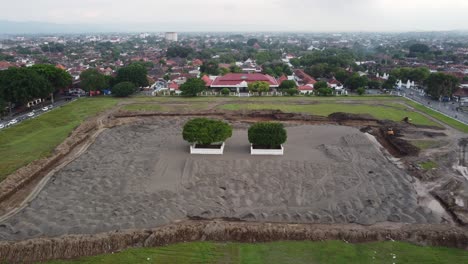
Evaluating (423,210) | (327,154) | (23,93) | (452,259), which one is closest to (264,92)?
(327,154)

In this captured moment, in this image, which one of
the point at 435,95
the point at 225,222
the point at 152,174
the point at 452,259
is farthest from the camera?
the point at 435,95

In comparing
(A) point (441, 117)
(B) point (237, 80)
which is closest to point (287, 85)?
(B) point (237, 80)

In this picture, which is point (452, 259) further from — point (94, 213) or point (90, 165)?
point (90, 165)

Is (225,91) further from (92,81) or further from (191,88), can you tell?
(92,81)

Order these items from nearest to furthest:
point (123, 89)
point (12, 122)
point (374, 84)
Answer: point (12, 122) → point (123, 89) → point (374, 84)

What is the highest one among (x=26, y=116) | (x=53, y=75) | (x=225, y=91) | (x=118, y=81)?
(x=53, y=75)

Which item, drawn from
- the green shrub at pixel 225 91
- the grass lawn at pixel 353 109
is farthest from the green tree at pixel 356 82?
the green shrub at pixel 225 91

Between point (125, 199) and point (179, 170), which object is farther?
point (179, 170)

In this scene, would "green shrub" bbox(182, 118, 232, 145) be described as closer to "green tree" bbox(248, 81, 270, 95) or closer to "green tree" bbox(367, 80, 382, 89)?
"green tree" bbox(248, 81, 270, 95)
